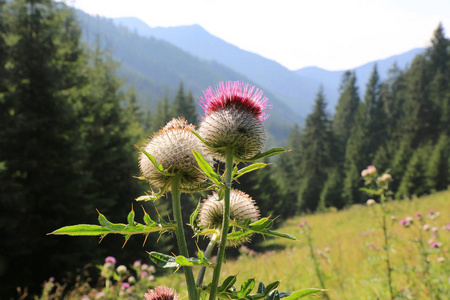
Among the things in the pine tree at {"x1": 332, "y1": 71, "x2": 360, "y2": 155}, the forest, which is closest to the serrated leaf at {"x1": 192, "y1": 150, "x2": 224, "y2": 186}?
the forest

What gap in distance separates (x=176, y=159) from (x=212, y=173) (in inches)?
13.8

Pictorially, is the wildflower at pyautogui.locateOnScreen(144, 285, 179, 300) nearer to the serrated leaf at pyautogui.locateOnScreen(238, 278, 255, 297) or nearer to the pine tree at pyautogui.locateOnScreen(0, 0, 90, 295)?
the serrated leaf at pyautogui.locateOnScreen(238, 278, 255, 297)

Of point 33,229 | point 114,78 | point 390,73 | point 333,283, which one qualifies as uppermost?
point 390,73

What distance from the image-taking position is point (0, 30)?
1349 cm

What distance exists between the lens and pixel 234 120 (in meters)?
1.51

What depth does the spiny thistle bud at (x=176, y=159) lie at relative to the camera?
4.81ft

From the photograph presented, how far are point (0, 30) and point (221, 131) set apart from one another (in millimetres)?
16237

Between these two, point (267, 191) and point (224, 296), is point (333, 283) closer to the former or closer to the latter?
point (224, 296)

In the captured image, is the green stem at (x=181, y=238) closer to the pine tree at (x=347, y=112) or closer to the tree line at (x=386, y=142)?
the tree line at (x=386, y=142)

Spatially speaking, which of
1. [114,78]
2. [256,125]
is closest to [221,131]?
[256,125]

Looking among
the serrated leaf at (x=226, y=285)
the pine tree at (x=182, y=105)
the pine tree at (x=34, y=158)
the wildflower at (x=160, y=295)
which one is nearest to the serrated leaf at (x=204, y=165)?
the serrated leaf at (x=226, y=285)

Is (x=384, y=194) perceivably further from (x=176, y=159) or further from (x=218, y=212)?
(x=176, y=159)

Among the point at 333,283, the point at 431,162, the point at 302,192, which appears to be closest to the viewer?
the point at 333,283

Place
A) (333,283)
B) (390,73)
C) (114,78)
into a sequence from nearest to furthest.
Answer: (333,283)
(114,78)
(390,73)
